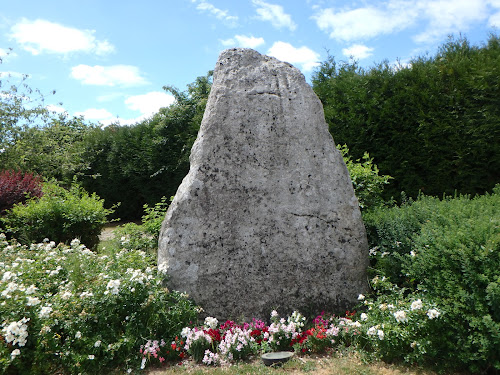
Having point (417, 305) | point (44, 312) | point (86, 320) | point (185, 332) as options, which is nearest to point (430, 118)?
point (417, 305)

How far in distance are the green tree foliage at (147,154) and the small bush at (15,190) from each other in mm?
2995

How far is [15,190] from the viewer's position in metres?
9.70

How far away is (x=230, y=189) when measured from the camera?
188 inches

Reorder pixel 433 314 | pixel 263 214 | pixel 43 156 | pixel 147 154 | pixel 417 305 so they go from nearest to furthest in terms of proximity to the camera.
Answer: pixel 433 314 < pixel 417 305 < pixel 263 214 < pixel 147 154 < pixel 43 156

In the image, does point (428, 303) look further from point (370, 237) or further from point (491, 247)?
point (370, 237)

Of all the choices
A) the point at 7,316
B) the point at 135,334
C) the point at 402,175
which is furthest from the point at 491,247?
the point at 402,175

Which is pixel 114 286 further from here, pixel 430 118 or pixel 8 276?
pixel 430 118

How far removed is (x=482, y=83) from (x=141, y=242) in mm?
6802

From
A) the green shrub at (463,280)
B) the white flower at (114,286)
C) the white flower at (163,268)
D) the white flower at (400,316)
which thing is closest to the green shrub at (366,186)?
the green shrub at (463,280)

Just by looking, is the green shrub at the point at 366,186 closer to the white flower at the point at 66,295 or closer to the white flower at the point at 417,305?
the white flower at the point at 417,305

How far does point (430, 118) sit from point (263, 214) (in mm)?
4941

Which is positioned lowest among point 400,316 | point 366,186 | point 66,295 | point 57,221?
point 400,316

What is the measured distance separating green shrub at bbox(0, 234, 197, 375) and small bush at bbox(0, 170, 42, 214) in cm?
541

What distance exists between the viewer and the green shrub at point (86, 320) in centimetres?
381
